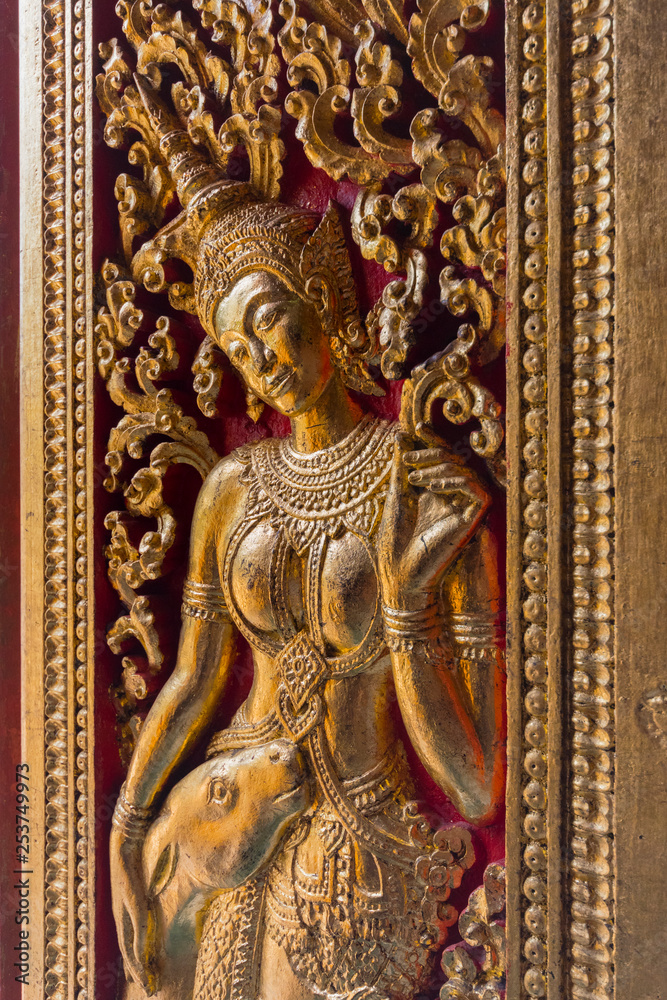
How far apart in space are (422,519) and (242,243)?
25.8 inches

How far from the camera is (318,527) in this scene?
163 cm

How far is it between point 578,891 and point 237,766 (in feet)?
2.36

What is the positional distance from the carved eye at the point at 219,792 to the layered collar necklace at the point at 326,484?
1.70ft

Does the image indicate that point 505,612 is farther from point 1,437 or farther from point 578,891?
point 1,437

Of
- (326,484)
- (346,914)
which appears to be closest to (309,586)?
(326,484)

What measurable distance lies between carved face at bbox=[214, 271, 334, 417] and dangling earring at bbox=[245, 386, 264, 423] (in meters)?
0.16

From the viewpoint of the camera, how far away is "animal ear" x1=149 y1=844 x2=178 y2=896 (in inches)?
71.4

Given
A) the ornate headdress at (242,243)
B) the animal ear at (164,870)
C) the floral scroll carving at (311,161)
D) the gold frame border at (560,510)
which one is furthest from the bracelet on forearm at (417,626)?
the animal ear at (164,870)

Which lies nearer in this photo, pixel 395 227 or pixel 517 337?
pixel 517 337

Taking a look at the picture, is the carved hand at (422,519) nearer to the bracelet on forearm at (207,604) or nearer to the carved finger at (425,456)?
the carved finger at (425,456)

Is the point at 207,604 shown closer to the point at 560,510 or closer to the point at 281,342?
the point at 281,342

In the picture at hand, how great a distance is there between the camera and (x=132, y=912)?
1.85 metres

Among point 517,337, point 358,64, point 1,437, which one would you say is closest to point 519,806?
point 517,337

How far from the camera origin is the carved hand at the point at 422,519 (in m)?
1.44
